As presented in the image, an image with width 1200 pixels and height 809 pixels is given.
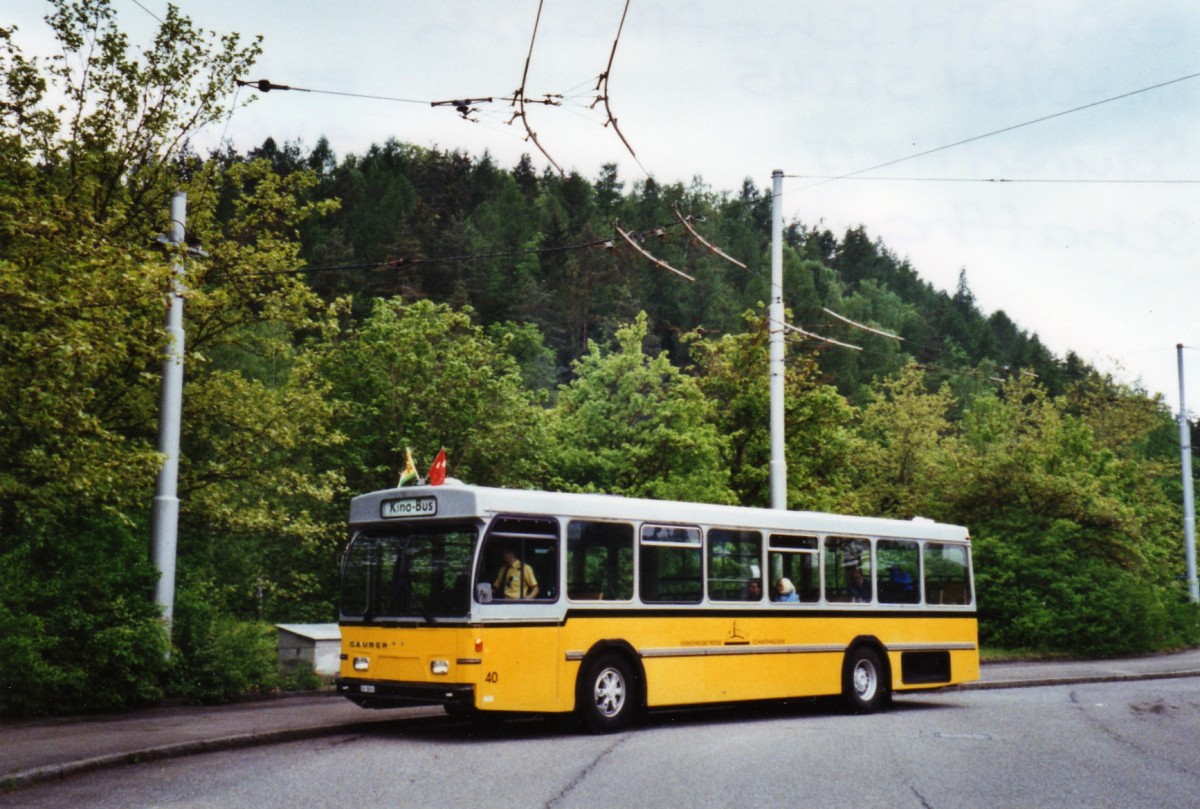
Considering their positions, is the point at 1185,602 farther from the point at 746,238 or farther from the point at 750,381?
the point at 746,238

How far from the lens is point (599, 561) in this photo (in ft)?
45.9

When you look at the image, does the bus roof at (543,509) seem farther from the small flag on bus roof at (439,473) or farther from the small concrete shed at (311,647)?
the small concrete shed at (311,647)

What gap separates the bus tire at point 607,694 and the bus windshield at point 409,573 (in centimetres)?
178

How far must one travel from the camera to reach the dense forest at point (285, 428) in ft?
47.5

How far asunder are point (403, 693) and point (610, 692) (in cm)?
236

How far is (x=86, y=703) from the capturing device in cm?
1527

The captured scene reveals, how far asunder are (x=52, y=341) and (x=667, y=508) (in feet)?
23.0

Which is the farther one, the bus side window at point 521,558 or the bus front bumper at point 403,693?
the bus side window at point 521,558

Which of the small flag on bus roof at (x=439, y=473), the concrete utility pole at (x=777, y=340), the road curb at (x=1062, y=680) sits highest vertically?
the concrete utility pole at (x=777, y=340)

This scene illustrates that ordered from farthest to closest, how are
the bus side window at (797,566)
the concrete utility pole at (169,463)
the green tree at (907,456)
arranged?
the green tree at (907,456) < the bus side window at (797,566) < the concrete utility pole at (169,463)

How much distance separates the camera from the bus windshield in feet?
42.4

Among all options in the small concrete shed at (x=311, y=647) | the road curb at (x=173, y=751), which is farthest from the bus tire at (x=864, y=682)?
the small concrete shed at (x=311, y=647)

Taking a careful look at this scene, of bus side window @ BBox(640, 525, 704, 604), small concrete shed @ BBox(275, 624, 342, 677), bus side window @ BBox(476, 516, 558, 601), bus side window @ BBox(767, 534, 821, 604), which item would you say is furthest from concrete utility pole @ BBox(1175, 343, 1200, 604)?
bus side window @ BBox(476, 516, 558, 601)

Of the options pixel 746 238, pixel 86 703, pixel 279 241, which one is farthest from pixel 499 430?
pixel 746 238
